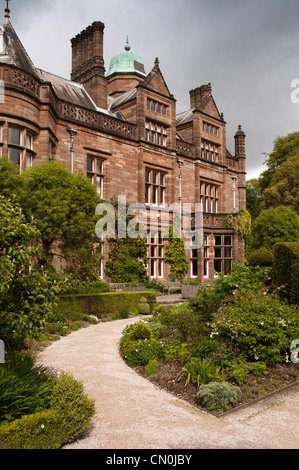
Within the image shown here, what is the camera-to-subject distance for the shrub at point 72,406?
434 cm

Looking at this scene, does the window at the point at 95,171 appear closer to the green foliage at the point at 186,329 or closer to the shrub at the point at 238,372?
the green foliage at the point at 186,329

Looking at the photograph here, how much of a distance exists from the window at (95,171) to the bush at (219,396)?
1412cm

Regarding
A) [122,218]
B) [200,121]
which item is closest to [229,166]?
[200,121]

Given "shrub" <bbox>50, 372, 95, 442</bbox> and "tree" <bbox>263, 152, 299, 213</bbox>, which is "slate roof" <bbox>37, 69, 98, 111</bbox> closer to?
"shrub" <bbox>50, 372, 95, 442</bbox>

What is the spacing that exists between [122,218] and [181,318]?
34.7 feet

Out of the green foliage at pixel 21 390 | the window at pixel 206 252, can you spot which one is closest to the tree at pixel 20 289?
the green foliage at pixel 21 390

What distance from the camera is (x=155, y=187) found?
22.0 metres

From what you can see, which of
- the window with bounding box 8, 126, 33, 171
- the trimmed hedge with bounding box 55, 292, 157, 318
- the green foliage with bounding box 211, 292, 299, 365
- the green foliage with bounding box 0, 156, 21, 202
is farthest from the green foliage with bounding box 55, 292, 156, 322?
the green foliage with bounding box 211, 292, 299, 365

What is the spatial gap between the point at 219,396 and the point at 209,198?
21.1m

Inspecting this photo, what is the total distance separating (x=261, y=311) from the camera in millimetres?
7566

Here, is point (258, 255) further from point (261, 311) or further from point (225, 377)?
point (225, 377)

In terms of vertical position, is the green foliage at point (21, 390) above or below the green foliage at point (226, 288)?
below

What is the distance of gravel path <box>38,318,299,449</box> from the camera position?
4.30 m

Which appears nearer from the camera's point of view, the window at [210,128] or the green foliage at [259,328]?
the green foliage at [259,328]
